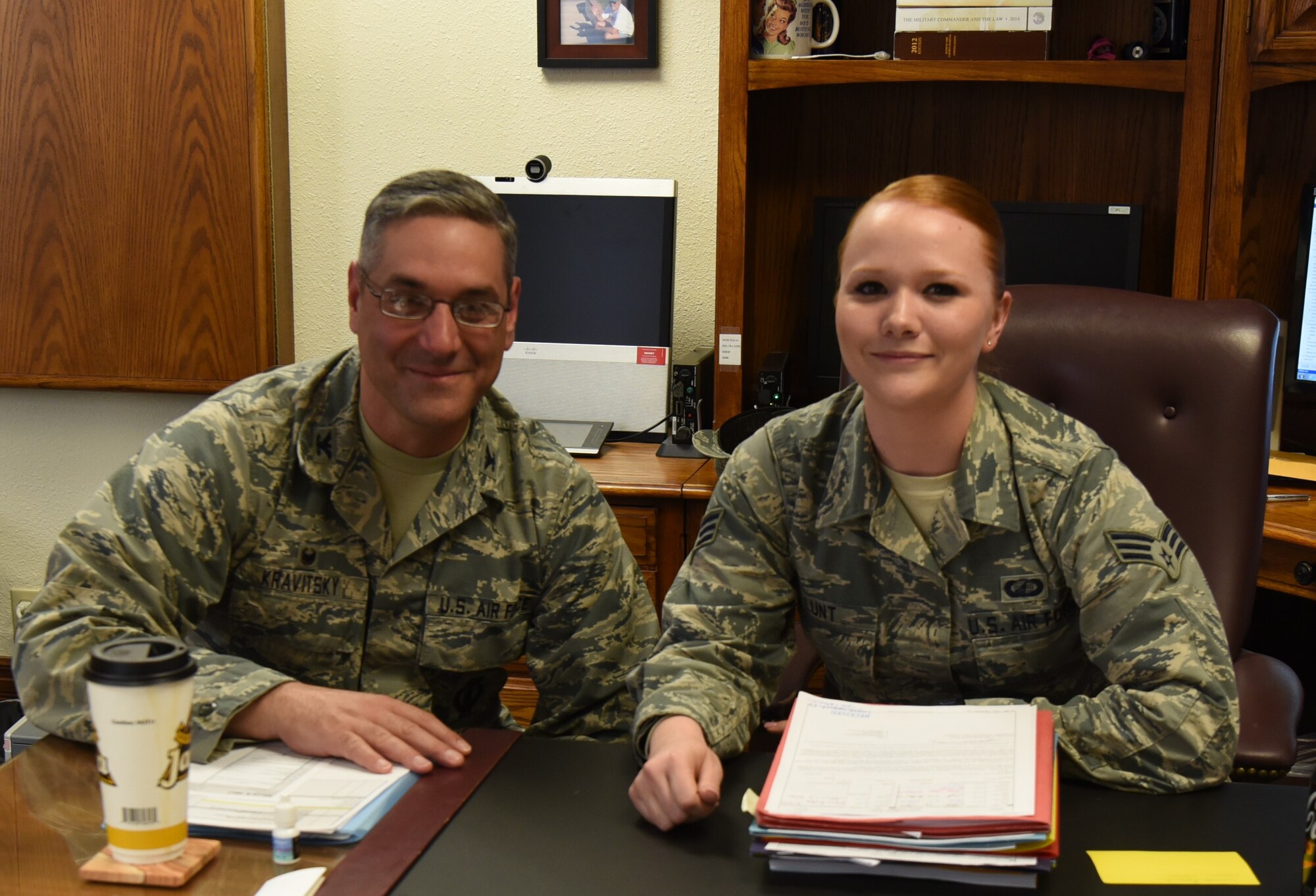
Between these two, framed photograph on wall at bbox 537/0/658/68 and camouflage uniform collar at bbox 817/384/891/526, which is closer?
camouflage uniform collar at bbox 817/384/891/526

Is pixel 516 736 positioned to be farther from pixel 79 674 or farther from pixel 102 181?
pixel 102 181

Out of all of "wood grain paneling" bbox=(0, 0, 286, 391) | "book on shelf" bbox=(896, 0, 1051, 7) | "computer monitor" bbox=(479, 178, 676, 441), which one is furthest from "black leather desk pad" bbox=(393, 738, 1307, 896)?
"wood grain paneling" bbox=(0, 0, 286, 391)

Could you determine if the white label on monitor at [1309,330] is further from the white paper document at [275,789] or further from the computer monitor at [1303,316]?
the white paper document at [275,789]

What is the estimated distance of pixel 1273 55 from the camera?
2.23 meters

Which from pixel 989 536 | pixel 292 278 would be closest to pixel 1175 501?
pixel 989 536

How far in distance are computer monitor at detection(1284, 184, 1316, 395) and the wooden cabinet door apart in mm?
265

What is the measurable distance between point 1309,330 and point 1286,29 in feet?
1.82

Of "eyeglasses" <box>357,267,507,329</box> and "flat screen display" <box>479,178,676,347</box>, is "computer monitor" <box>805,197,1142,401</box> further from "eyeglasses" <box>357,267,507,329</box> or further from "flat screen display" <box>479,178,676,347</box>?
"eyeglasses" <box>357,267,507,329</box>

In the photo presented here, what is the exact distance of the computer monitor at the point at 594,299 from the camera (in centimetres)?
265

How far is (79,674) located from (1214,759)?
1.04 m

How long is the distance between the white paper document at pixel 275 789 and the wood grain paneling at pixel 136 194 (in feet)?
6.45

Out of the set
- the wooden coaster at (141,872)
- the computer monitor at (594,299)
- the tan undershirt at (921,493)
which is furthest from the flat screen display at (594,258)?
the wooden coaster at (141,872)

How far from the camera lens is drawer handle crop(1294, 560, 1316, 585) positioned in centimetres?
193

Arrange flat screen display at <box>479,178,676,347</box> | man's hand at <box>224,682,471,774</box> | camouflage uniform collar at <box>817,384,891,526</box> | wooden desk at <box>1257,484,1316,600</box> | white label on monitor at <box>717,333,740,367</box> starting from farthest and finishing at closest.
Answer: flat screen display at <box>479,178,676,347</box>, white label on monitor at <box>717,333,740,367</box>, wooden desk at <box>1257,484,1316,600</box>, camouflage uniform collar at <box>817,384,891,526</box>, man's hand at <box>224,682,471,774</box>
